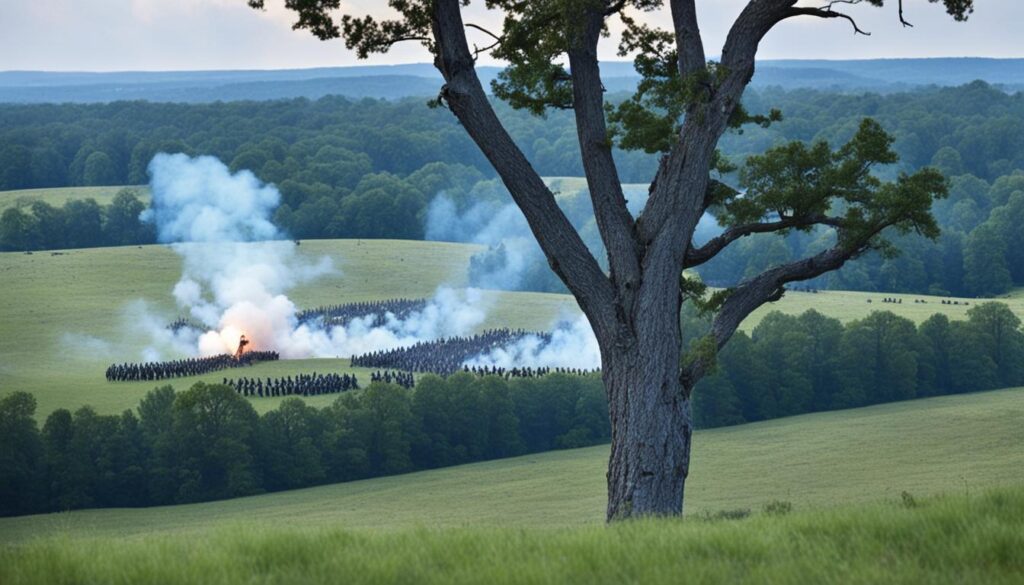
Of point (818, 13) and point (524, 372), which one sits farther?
point (524, 372)

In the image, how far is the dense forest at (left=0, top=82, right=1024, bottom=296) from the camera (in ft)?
426

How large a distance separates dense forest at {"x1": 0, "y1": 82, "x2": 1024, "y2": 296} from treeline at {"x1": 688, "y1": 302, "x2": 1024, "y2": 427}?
4061 centimetres

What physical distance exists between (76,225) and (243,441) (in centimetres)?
8644

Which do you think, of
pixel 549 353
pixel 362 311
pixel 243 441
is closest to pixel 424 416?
pixel 243 441

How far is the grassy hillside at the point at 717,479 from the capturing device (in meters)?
49.4

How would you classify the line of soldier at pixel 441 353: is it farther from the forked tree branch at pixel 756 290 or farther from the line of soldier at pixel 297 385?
the forked tree branch at pixel 756 290

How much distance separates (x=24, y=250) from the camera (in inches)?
5217

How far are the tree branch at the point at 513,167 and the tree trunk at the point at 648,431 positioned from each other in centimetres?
47

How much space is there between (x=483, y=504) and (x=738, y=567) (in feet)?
153

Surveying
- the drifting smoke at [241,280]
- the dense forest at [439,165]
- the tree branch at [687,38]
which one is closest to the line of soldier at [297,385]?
the drifting smoke at [241,280]

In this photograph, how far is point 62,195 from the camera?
15112 cm

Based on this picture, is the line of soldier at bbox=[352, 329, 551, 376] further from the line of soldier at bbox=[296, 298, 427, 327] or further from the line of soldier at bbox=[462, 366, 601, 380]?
the line of soldier at bbox=[296, 298, 427, 327]

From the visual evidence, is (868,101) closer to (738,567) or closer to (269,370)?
(269,370)

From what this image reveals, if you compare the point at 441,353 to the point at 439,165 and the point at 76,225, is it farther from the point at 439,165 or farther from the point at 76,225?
Answer: the point at 439,165
